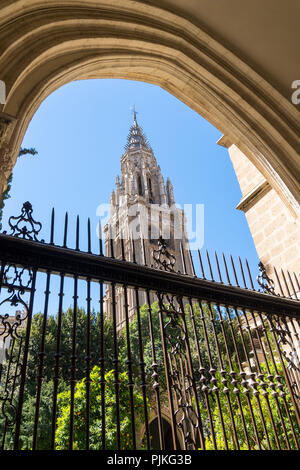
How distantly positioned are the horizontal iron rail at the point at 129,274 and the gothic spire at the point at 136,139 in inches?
1906

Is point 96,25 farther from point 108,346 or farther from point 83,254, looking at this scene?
point 108,346

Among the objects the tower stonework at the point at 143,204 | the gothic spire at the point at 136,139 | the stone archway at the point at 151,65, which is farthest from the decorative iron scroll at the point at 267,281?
the gothic spire at the point at 136,139

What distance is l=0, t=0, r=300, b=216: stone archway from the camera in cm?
368

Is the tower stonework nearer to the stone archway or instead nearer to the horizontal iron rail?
the stone archway

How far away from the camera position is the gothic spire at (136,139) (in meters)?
50.9

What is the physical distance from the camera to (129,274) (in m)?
2.79

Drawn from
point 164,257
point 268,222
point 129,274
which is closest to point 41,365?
point 129,274

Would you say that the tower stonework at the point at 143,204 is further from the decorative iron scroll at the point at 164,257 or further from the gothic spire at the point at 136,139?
the decorative iron scroll at the point at 164,257

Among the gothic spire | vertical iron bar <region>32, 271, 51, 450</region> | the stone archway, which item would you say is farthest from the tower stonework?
vertical iron bar <region>32, 271, 51, 450</region>

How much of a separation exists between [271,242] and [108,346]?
48.7ft

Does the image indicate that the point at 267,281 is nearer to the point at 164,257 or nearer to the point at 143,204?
the point at 164,257

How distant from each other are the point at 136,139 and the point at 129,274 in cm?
5117

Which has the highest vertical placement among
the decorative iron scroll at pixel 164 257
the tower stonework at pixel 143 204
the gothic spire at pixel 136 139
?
the gothic spire at pixel 136 139
